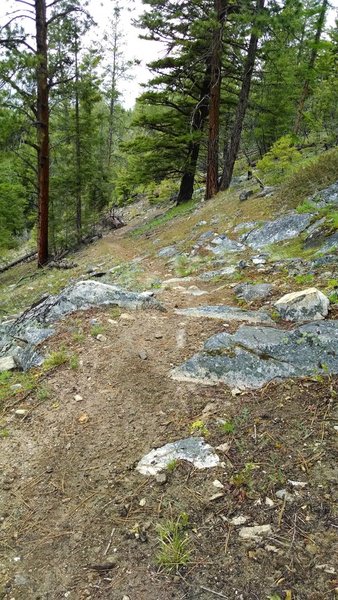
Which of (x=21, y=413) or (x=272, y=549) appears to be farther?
(x=21, y=413)

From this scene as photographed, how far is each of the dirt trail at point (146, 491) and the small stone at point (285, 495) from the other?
5 cm

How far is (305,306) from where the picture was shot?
4.86 meters

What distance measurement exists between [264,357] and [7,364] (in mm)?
3330

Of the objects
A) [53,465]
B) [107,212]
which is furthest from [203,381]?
[107,212]

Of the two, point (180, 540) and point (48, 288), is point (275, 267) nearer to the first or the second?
point (180, 540)

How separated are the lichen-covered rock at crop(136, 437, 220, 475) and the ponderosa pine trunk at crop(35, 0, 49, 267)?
10.6 meters

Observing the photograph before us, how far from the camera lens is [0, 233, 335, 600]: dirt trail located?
2330 mm

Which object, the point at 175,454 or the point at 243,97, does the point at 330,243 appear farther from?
the point at 243,97

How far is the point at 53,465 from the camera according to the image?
11.3 feet

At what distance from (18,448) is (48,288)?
7381 mm

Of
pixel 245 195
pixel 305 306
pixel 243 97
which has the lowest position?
pixel 305 306

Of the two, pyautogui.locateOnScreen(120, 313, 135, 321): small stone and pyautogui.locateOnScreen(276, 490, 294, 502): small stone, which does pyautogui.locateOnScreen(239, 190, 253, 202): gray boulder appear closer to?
pyautogui.locateOnScreen(120, 313, 135, 321): small stone

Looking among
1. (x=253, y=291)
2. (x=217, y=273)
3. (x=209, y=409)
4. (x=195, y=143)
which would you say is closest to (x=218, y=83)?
(x=195, y=143)

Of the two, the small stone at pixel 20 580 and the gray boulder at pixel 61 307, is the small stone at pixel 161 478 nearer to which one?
the small stone at pixel 20 580
